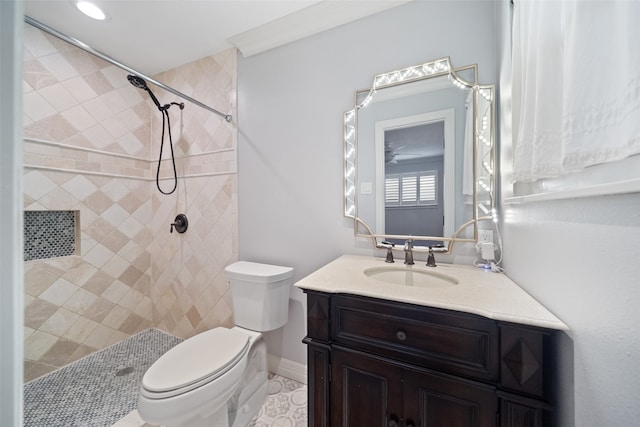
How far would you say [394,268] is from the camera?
46.6 inches

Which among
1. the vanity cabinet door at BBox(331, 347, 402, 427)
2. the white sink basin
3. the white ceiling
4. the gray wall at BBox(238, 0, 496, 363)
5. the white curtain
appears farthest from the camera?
the white ceiling

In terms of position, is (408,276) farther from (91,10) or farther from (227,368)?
(91,10)

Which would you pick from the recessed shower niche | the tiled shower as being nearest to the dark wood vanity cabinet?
the tiled shower

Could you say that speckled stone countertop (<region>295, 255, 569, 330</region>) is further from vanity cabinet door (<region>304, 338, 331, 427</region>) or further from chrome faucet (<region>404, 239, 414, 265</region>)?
vanity cabinet door (<region>304, 338, 331, 427</region>)

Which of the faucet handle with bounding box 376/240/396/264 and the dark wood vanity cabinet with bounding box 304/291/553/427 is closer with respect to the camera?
the dark wood vanity cabinet with bounding box 304/291/553/427

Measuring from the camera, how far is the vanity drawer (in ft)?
2.30

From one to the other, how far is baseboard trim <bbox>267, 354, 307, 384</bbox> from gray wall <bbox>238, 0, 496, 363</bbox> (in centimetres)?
5

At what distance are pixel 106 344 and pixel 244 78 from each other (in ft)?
7.88

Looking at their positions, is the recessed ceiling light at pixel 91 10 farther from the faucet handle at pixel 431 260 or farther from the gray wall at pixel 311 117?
the faucet handle at pixel 431 260

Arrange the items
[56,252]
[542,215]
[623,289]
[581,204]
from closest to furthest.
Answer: [623,289] → [581,204] → [542,215] → [56,252]

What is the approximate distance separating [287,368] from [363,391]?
905 millimetres

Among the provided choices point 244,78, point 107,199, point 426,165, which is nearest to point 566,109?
point 426,165

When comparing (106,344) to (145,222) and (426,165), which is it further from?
(426,165)

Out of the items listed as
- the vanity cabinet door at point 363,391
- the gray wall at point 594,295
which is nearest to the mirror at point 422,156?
the gray wall at point 594,295
